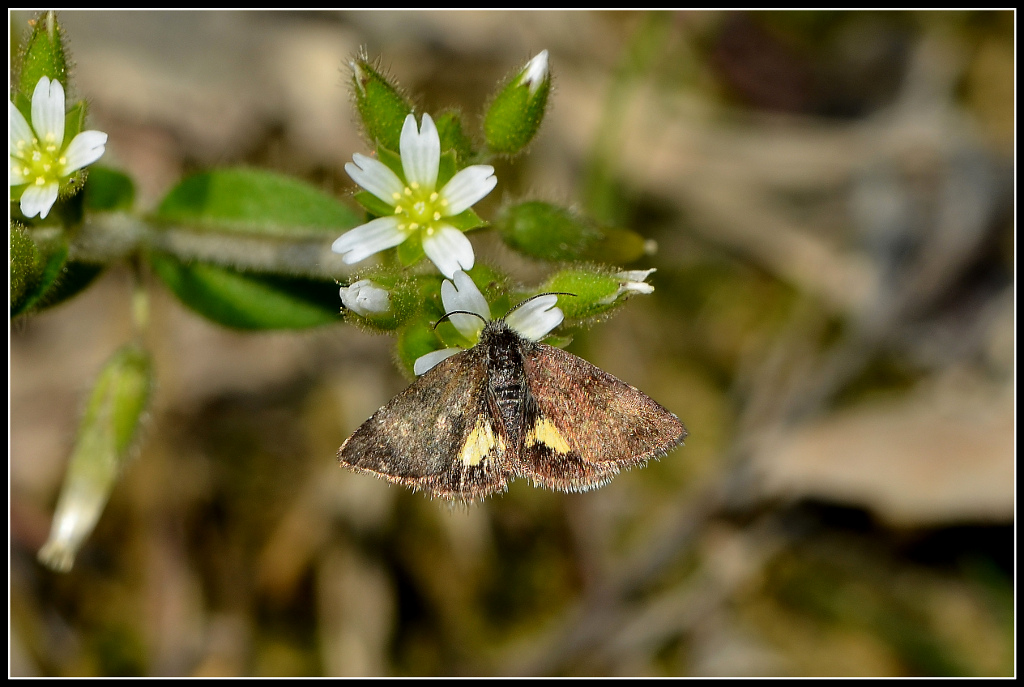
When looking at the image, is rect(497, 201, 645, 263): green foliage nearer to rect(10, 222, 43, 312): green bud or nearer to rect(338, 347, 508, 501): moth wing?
rect(338, 347, 508, 501): moth wing

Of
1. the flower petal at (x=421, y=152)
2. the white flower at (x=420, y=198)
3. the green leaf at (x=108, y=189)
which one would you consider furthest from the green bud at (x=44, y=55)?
the flower petal at (x=421, y=152)

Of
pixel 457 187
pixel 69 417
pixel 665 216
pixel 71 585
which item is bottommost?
pixel 71 585

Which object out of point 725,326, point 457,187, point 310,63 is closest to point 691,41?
point 725,326

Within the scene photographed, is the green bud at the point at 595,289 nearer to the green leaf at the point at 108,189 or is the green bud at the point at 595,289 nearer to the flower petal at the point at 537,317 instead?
the flower petal at the point at 537,317

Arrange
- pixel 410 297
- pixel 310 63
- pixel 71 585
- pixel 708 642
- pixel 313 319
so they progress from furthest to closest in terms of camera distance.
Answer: pixel 310 63, pixel 708 642, pixel 71 585, pixel 313 319, pixel 410 297

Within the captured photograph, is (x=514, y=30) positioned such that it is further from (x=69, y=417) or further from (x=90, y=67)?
(x=69, y=417)

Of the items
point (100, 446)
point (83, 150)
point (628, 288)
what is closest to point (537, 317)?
point (628, 288)

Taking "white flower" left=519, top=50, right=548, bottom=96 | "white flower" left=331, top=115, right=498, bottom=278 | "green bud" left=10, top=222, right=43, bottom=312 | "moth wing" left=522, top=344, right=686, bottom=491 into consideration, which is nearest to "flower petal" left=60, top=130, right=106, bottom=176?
"green bud" left=10, top=222, right=43, bottom=312

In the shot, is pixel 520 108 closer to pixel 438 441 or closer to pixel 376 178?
pixel 376 178
